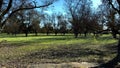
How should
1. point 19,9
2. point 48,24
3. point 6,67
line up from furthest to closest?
1. point 48,24
2. point 6,67
3. point 19,9

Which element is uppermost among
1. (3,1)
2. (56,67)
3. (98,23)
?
(3,1)

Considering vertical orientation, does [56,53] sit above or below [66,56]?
below

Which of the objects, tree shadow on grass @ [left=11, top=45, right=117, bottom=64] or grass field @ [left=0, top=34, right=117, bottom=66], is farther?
tree shadow on grass @ [left=11, top=45, right=117, bottom=64]

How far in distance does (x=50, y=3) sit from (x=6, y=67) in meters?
6.20

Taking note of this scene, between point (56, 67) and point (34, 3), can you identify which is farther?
point (56, 67)

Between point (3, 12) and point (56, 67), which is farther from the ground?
point (3, 12)

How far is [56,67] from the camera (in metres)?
17.5

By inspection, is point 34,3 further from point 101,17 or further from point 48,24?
point 48,24

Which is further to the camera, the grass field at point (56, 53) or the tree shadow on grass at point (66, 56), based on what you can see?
the tree shadow on grass at point (66, 56)

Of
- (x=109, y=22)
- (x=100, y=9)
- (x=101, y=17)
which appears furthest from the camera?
(x=100, y=9)

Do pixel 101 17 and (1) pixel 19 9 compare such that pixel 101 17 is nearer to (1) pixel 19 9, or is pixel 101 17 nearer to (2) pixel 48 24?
(1) pixel 19 9

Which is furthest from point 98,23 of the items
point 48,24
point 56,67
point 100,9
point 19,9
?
point 48,24

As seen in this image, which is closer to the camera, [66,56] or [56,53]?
[66,56]

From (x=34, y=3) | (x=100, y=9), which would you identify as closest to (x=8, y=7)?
(x=34, y=3)
